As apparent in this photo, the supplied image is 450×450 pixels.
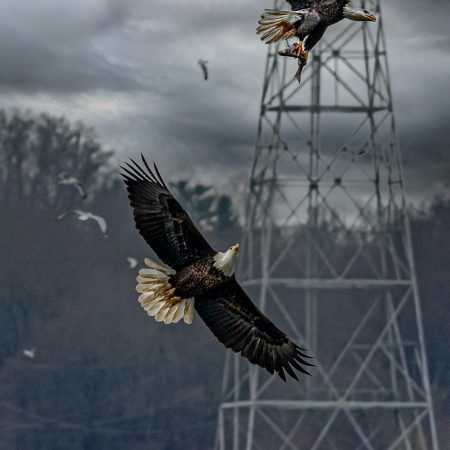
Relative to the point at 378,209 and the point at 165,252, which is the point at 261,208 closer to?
the point at 378,209

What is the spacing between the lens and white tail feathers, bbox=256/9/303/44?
7512 millimetres

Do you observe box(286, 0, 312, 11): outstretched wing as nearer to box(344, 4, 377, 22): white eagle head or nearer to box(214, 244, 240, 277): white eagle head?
box(344, 4, 377, 22): white eagle head

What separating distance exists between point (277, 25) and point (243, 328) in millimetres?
2545

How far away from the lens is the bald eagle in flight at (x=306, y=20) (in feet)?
24.7

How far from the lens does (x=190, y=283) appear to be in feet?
Answer: 28.3

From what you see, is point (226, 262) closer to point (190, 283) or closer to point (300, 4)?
point (190, 283)

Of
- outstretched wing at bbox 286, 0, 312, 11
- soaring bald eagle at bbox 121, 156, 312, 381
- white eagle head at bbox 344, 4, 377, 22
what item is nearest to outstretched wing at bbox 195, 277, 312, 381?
soaring bald eagle at bbox 121, 156, 312, 381

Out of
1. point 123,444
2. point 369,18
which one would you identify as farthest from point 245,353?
point 123,444

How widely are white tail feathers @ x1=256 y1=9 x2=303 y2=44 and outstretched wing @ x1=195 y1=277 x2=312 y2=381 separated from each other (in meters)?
2.23

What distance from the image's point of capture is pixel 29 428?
25.7 meters

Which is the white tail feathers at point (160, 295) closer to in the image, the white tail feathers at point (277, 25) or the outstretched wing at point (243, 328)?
the outstretched wing at point (243, 328)

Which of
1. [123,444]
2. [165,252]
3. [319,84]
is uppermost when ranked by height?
[319,84]

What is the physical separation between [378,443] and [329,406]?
3635mm

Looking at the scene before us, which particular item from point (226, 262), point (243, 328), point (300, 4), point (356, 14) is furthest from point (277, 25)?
point (243, 328)
